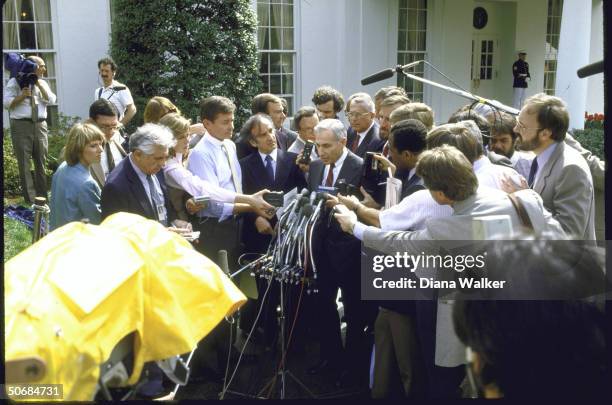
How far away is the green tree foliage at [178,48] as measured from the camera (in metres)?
11.1

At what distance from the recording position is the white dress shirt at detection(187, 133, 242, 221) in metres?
5.08

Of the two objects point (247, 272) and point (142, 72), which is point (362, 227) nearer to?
point (247, 272)

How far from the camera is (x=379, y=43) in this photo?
48.5ft

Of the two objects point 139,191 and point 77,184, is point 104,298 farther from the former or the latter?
point 77,184

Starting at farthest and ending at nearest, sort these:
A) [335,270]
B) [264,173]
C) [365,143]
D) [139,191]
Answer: [365,143] → [264,173] → [335,270] → [139,191]

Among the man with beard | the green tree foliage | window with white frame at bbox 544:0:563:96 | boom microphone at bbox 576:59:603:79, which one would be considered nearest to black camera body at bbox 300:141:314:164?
the man with beard

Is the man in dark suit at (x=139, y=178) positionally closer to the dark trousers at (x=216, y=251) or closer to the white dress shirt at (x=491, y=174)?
the dark trousers at (x=216, y=251)

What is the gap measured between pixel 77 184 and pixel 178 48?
7.41m

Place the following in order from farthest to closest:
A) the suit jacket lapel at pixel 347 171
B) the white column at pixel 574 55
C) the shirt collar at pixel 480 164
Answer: the white column at pixel 574 55
the suit jacket lapel at pixel 347 171
the shirt collar at pixel 480 164

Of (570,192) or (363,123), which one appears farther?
(363,123)

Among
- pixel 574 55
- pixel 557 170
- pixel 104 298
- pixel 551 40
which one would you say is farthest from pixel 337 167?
pixel 551 40

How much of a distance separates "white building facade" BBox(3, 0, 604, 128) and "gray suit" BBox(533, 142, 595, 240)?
5446 millimetres

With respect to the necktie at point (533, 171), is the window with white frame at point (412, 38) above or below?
above

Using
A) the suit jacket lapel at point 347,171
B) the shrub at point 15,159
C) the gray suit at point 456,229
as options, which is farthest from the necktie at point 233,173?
the shrub at point 15,159
